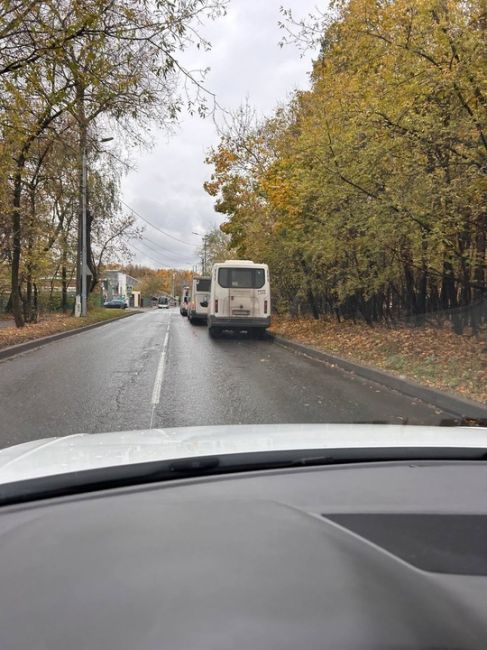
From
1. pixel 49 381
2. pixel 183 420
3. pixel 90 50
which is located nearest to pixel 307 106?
pixel 90 50

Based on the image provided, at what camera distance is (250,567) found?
1707 millimetres

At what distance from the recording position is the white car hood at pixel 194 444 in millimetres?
2271

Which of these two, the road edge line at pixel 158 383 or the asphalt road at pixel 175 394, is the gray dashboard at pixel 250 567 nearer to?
the asphalt road at pixel 175 394

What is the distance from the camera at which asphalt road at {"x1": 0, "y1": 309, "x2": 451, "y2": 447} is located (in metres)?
6.73

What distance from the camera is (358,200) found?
497 inches

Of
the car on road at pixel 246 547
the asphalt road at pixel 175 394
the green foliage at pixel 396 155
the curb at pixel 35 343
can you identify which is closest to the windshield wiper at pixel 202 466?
the car on road at pixel 246 547

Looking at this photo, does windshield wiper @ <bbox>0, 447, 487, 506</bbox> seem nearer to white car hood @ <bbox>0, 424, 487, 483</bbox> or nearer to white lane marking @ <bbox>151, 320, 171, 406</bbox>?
white car hood @ <bbox>0, 424, 487, 483</bbox>

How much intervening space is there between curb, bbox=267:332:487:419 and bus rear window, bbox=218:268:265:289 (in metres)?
5.85

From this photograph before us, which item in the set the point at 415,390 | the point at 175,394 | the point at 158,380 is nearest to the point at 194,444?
the point at 175,394

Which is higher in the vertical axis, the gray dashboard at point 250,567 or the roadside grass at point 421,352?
the gray dashboard at point 250,567

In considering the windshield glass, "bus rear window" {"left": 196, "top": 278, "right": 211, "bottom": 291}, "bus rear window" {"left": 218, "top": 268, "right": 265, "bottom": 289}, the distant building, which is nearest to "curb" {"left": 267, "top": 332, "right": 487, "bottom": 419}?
the windshield glass

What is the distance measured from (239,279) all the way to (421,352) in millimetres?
8923

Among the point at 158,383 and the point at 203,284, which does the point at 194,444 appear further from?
the point at 203,284

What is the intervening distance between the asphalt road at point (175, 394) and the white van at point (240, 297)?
16.5 feet
